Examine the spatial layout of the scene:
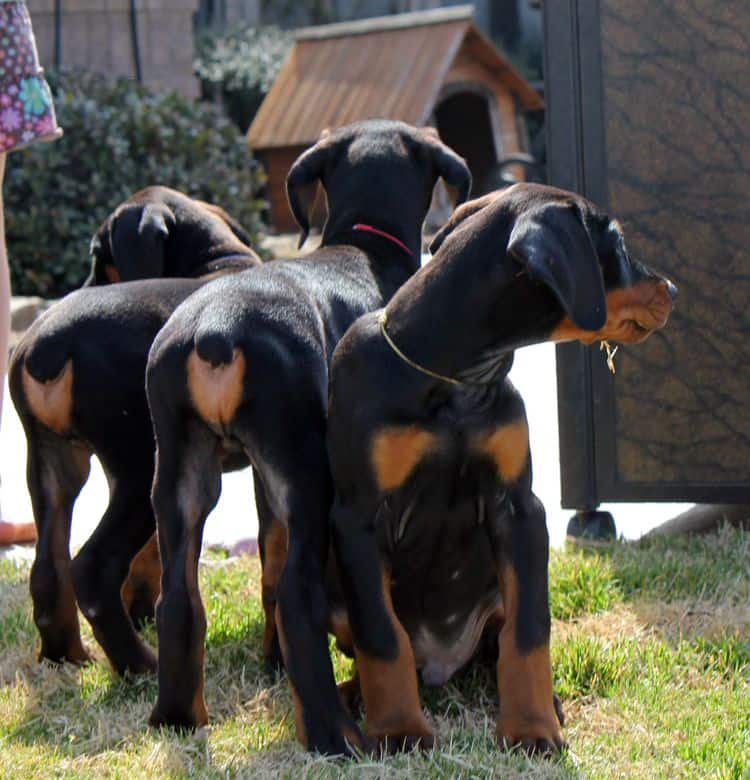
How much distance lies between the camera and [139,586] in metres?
4.66

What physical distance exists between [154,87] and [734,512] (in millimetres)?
8177

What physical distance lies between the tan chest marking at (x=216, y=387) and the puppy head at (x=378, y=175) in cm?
122

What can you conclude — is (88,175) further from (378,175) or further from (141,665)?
(141,665)

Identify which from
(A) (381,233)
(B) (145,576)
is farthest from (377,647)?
(A) (381,233)

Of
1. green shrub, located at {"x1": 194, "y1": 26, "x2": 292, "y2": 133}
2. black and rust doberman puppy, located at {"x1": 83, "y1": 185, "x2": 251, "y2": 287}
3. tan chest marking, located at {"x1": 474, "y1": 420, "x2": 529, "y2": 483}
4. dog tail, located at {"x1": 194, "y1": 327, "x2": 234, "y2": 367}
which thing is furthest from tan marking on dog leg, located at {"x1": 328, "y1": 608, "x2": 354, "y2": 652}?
green shrub, located at {"x1": 194, "y1": 26, "x2": 292, "y2": 133}

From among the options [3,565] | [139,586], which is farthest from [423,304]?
[3,565]

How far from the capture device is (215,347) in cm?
354

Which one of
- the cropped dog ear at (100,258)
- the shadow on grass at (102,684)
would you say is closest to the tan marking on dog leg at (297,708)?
the shadow on grass at (102,684)

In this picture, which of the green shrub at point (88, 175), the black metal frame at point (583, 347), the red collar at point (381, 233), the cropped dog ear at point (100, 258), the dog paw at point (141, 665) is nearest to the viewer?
the dog paw at point (141, 665)

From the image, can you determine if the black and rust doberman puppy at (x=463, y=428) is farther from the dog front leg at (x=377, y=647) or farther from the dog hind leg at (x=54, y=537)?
the dog hind leg at (x=54, y=537)

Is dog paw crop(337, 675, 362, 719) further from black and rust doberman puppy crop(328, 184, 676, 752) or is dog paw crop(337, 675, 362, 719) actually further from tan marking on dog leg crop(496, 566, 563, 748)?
tan marking on dog leg crop(496, 566, 563, 748)

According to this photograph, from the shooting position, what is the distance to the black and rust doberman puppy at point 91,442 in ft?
13.2

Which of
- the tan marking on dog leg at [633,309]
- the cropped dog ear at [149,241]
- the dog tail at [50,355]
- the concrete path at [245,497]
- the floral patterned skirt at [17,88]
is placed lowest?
the concrete path at [245,497]

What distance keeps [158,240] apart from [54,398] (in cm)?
100
